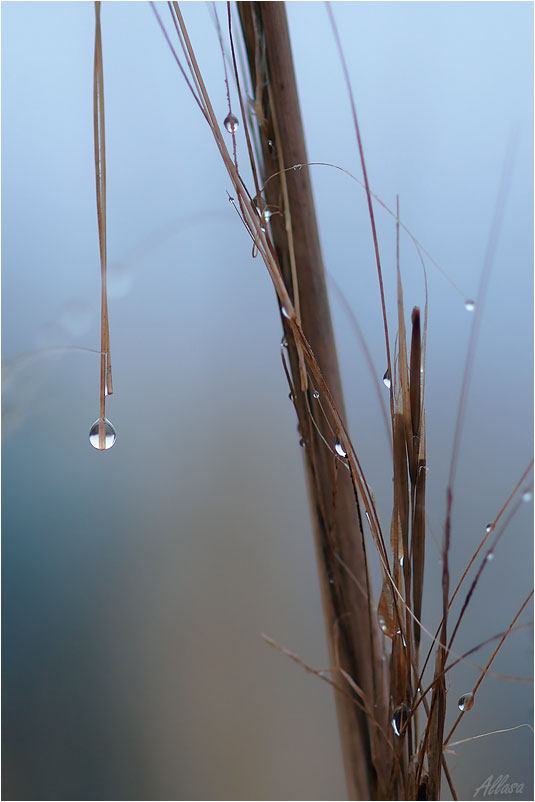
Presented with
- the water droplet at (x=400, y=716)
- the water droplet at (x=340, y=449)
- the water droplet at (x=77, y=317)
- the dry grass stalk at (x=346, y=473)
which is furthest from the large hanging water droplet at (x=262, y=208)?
→ the water droplet at (x=77, y=317)

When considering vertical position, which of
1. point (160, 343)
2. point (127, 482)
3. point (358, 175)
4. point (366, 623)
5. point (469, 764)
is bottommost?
point (469, 764)

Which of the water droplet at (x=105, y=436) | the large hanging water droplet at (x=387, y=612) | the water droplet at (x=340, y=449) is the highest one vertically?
the water droplet at (x=105, y=436)

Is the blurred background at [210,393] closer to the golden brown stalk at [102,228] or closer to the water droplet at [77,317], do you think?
the water droplet at [77,317]

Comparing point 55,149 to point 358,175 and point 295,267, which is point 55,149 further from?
point 295,267

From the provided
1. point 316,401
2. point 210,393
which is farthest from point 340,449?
point 210,393

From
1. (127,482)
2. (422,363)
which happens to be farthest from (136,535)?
(422,363)

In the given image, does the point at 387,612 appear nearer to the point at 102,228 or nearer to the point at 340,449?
the point at 340,449
